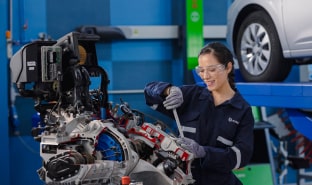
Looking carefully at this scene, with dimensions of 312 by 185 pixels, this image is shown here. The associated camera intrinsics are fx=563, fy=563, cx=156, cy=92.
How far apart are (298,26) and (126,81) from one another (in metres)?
3.33

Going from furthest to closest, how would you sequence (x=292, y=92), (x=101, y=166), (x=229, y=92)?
(x=292, y=92) → (x=229, y=92) → (x=101, y=166)

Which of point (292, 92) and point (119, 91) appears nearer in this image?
point (292, 92)

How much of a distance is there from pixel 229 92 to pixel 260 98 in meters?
1.32

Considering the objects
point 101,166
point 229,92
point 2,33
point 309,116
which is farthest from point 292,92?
point 2,33

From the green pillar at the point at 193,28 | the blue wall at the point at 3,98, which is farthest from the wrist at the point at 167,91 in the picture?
the green pillar at the point at 193,28

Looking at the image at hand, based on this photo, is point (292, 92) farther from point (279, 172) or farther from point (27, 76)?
point (279, 172)

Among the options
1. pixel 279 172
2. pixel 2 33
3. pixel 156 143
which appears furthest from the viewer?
pixel 279 172

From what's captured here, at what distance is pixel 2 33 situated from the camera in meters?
6.21

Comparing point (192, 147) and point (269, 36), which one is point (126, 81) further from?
point (192, 147)

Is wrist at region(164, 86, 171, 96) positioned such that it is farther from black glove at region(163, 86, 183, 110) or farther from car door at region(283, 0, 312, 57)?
car door at region(283, 0, 312, 57)

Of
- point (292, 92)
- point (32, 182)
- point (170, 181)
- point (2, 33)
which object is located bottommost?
point (32, 182)

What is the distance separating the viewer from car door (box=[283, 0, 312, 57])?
3.88m

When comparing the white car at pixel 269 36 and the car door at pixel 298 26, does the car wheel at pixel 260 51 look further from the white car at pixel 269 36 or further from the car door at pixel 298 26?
the car door at pixel 298 26

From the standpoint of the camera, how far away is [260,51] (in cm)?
460
